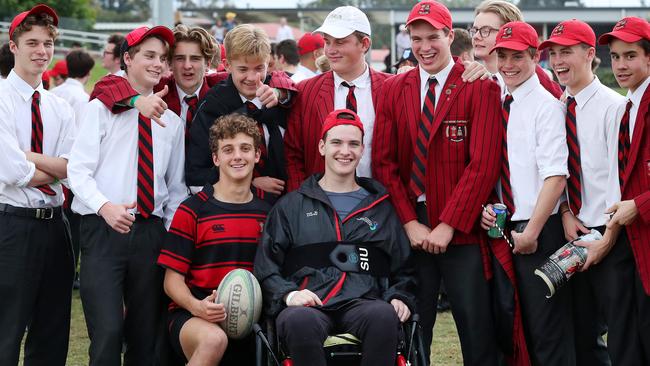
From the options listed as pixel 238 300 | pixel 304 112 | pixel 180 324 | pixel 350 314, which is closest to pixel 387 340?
pixel 350 314

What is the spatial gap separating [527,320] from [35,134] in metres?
3.22

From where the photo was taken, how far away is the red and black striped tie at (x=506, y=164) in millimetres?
5352

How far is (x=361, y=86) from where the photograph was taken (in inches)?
233

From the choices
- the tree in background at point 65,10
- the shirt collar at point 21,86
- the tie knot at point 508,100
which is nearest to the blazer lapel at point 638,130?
the tie knot at point 508,100

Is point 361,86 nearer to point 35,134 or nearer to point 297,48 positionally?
point 35,134

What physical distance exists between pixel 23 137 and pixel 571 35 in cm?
338

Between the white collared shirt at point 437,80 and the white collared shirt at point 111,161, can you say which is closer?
the white collared shirt at point 111,161

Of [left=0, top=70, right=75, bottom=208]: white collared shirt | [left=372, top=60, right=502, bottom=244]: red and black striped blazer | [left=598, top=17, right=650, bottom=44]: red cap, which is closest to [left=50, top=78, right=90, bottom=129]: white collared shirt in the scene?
[left=0, top=70, right=75, bottom=208]: white collared shirt

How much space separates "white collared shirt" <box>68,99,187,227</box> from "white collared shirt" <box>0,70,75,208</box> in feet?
0.93

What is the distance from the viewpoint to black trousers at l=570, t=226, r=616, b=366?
5398 millimetres

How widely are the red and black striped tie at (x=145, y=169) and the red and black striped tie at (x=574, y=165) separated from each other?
248 centimetres

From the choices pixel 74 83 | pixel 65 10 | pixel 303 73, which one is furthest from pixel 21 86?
pixel 65 10

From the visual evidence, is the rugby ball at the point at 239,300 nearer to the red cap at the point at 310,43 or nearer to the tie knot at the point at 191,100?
the tie knot at the point at 191,100

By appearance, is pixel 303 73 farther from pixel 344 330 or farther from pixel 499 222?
pixel 344 330
